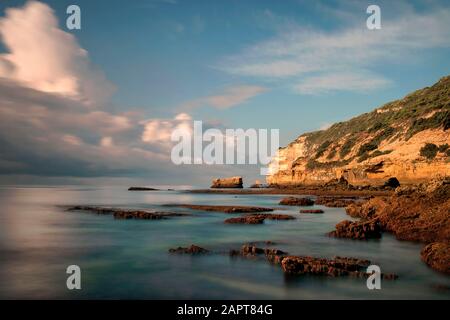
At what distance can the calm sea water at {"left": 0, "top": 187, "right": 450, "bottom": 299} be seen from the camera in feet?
36.7

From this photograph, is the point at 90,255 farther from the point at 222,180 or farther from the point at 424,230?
the point at 222,180

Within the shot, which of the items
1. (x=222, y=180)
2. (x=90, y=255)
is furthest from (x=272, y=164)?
(x=90, y=255)

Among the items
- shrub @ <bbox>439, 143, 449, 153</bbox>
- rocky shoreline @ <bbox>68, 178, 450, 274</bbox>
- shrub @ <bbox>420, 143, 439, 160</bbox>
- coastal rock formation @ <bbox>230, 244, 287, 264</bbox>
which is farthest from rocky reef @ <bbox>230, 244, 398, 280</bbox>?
shrub @ <bbox>439, 143, 449, 153</bbox>

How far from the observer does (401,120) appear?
91.9 meters

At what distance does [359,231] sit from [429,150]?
176 ft

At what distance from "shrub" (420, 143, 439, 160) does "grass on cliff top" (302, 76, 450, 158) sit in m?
6.41

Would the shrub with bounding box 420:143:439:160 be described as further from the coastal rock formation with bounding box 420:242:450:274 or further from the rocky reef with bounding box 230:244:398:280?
the rocky reef with bounding box 230:244:398:280

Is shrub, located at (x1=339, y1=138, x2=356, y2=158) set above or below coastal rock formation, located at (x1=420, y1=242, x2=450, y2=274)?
above

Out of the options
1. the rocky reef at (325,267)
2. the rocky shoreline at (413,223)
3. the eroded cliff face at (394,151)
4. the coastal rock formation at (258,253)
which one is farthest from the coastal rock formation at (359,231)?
the eroded cliff face at (394,151)

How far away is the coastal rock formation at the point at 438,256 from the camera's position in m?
13.1

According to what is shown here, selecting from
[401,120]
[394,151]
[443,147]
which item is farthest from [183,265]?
[401,120]

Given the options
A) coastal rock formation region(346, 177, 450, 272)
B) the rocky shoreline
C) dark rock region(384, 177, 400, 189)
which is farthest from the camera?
dark rock region(384, 177, 400, 189)

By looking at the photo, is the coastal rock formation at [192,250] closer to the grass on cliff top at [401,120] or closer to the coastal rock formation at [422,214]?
the coastal rock formation at [422,214]

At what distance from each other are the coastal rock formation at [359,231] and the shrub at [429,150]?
50.3 m
